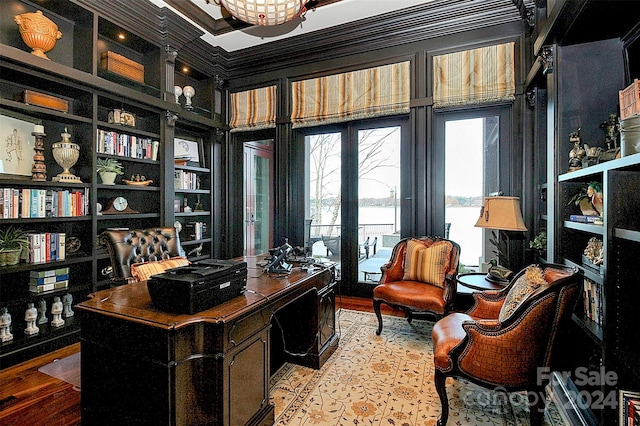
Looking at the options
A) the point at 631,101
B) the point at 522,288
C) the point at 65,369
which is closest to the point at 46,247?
the point at 65,369

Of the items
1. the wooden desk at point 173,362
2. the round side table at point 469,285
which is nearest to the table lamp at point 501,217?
the round side table at point 469,285

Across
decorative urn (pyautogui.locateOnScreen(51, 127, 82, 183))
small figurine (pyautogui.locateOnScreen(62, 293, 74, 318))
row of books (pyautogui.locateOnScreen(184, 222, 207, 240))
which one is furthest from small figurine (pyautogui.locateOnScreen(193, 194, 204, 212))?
small figurine (pyautogui.locateOnScreen(62, 293, 74, 318))

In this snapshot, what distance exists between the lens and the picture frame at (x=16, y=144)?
282 centimetres

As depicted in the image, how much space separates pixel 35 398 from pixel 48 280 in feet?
3.78

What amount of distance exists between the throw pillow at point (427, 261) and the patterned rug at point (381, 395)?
0.65 metres

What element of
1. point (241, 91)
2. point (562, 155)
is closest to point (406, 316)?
point (562, 155)

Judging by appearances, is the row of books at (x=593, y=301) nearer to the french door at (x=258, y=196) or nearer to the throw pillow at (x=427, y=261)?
the throw pillow at (x=427, y=261)

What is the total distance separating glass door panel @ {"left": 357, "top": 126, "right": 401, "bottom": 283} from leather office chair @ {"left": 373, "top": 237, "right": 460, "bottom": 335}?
74cm

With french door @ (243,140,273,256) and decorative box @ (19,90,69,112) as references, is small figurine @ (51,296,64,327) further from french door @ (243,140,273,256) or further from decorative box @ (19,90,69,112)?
french door @ (243,140,273,256)

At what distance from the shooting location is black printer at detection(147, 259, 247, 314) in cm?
144

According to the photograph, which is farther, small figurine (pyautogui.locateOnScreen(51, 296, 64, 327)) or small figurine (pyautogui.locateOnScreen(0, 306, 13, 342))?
Answer: small figurine (pyautogui.locateOnScreen(51, 296, 64, 327))

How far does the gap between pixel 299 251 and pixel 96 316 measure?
1653 millimetres

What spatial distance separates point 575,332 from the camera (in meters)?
2.15

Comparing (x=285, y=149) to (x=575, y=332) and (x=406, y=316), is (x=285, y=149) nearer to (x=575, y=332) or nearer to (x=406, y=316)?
(x=406, y=316)
